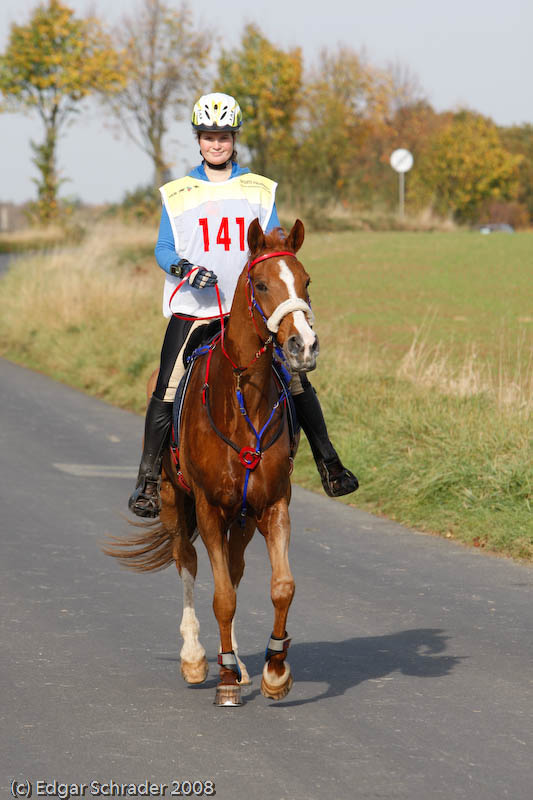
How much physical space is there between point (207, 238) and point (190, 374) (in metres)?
0.71

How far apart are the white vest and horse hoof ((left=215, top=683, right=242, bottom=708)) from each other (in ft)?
6.42

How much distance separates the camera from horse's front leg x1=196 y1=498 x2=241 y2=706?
588 centimetres

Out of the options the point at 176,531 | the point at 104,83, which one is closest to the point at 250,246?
the point at 176,531

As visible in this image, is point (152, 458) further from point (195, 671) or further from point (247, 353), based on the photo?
point (247, 353)

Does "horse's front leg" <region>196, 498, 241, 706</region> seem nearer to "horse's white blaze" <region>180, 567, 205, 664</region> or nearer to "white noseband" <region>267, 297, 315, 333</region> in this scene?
"horse's white blaze" <region>180, 567, 205, 664</region>

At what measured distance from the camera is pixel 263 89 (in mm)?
55531

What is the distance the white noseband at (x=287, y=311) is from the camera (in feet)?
17.0

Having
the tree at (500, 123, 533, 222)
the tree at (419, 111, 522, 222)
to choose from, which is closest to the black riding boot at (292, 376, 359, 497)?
the tree at (419, 111, 522, 222)

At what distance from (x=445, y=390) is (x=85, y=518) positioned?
14.3 feet

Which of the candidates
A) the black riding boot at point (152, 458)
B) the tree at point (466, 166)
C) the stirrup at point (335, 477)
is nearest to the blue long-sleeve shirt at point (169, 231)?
the black riding boot at point (152, 458)

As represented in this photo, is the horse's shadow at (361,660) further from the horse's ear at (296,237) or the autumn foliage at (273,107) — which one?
the autumn foliage at (273,107)

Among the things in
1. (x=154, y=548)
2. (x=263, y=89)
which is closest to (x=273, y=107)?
(x=263, y=89)

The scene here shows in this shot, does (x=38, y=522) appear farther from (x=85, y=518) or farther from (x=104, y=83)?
(x=104, y=83)

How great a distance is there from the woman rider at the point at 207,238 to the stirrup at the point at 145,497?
60 millimetres
